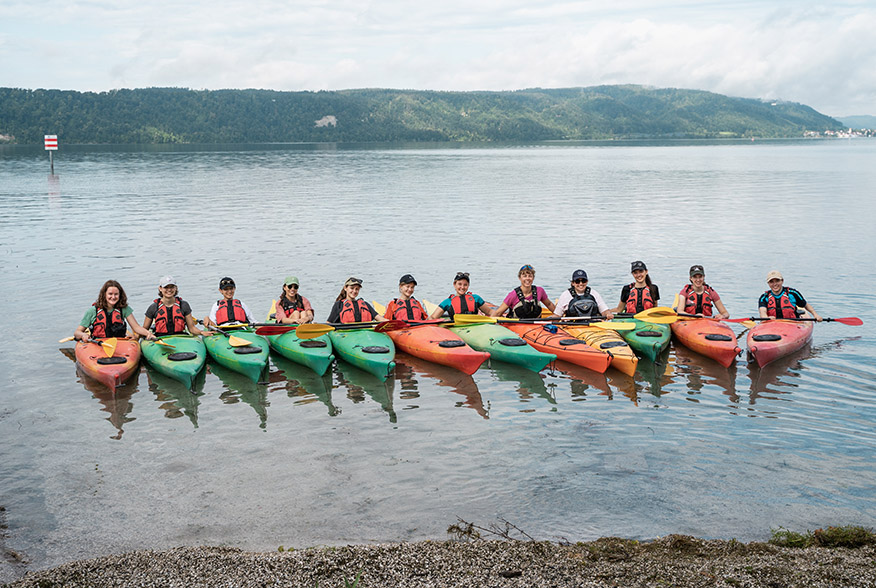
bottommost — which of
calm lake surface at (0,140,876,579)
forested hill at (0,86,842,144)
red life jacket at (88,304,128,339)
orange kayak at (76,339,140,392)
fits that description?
calm lake surface at (0,140,876,579)

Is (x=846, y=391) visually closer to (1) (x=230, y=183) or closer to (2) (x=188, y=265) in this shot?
(2) (x=188, y=265)

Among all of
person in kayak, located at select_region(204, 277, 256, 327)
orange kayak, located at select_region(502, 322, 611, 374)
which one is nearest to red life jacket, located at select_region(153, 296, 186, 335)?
person in kayak, located at select_region(204, 277, 256, 327)

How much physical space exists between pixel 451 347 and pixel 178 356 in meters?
4.18

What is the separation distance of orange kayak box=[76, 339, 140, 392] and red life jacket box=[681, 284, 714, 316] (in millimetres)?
9343

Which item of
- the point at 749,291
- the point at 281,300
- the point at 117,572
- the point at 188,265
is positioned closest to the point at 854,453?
the point at 117,572

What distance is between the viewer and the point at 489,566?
6223mm

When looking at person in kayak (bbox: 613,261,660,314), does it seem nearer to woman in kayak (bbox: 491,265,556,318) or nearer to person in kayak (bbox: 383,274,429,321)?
woman in kayak (bbox: 491,265,556,318)

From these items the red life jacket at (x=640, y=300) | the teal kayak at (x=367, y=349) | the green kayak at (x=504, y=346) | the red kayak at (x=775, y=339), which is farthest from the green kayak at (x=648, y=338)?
the teal kayak at (x=367, y=349)

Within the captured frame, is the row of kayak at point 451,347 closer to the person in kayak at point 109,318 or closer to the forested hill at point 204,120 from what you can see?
the person in kayak at point 109,318

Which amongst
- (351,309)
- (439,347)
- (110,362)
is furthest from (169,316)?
(439,347)

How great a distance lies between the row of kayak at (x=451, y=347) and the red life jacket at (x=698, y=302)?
46 centimetres

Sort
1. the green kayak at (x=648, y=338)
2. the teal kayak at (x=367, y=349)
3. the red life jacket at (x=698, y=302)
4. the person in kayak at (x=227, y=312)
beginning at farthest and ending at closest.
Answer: the red life jacket at (x=698, y=302), the person in kayak at (x=227, y=312), the green kayak at (x=648, y=338), the teal kayak at (x=367, y=349)

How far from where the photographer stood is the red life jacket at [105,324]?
12.3 meters

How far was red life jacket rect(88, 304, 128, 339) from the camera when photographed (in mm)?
12258
